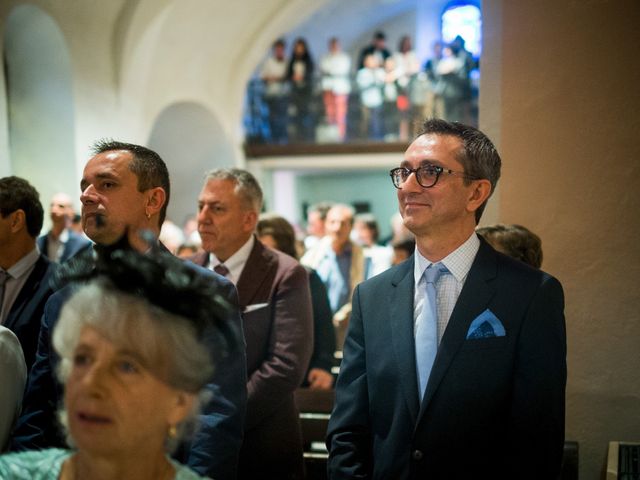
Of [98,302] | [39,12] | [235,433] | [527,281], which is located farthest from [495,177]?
[39,12]

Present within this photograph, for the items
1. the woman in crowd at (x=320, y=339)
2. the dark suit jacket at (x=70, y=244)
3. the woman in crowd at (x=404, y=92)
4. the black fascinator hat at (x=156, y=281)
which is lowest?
the woman in crowd at (x=320, y=339)

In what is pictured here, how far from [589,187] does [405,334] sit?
1.64 meters

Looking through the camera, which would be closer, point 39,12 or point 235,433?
point 235,433

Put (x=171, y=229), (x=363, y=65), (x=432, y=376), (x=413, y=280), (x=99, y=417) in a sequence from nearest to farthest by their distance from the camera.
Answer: (x=99, y=417) → (x=432, y=376) → (x=413, y=280) → (x=171, y=229) → (x=363, y=65)

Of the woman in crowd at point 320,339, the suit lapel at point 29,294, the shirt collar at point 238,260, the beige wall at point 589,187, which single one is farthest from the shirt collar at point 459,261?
the woman in crowd at point 320,339

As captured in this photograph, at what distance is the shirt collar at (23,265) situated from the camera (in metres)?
3.43

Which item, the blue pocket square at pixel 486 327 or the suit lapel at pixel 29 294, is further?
the suit lapel at pixel 29 294

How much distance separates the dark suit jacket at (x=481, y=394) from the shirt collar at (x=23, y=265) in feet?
5.82

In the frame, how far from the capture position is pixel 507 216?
3.76m

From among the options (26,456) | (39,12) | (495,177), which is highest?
(39,12)

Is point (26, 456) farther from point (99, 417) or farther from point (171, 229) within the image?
point (171, 229)

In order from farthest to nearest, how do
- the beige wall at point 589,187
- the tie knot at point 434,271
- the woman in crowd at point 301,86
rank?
the woman in crowd at point 301,86 → the beige wall at point 589,187 → the tie knot at point 434,271

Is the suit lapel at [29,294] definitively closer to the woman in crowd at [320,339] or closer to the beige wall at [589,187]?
the woman in crowd at [320,339]

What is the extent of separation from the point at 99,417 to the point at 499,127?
275 centimetres
